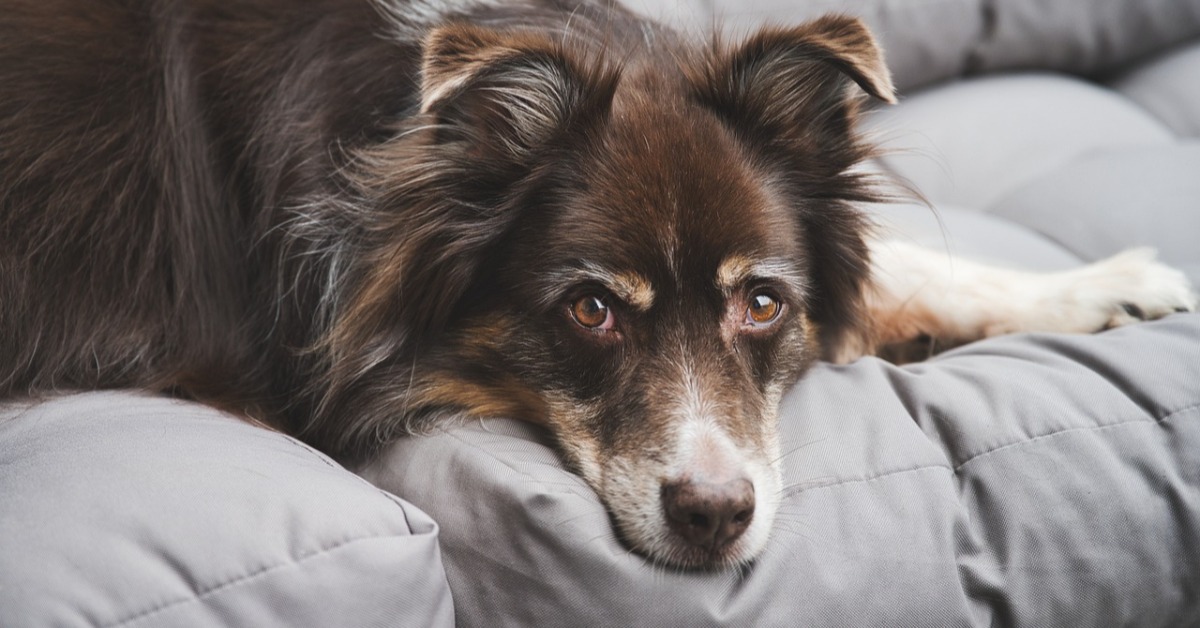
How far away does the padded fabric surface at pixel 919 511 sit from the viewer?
1.98 meters

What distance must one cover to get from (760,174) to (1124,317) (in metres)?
1.27

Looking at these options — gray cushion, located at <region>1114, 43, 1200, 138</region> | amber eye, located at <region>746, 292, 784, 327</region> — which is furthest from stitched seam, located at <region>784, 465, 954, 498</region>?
gray cushion, located at <region>1114, 43, 1200, 138</region>

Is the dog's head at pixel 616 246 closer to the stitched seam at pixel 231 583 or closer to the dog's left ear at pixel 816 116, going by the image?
the dog's left ear at pixel 816 116

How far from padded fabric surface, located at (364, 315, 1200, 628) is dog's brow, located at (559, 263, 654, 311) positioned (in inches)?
17.4

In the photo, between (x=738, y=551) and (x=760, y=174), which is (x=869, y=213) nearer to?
(x=760, y=174)

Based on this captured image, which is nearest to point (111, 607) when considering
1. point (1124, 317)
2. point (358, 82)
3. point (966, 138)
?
point (358, 82)

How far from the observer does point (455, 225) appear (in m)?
2.49

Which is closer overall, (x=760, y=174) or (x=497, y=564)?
(x=497, y=564)

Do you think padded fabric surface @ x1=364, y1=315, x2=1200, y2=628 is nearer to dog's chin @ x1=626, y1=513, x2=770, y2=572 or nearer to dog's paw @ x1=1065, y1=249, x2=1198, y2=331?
dog's chin @ x1=626, y1=513, x2=770, y2=572

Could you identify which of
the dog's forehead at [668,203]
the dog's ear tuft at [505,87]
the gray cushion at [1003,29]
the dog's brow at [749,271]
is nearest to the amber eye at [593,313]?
the dog's forehead at [668,203]

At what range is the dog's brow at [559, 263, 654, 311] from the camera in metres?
2.37

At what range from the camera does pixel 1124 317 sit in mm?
2893

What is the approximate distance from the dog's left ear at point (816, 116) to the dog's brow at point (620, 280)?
52 cm

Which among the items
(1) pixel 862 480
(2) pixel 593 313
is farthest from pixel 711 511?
(2) pixel 593 313
